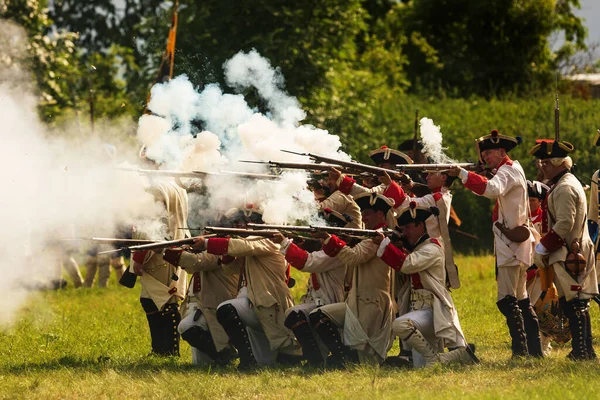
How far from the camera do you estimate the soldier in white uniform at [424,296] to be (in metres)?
9.66

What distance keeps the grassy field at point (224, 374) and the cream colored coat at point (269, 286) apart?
0.52 metres

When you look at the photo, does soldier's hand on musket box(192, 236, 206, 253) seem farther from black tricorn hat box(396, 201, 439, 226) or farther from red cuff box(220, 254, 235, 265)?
black tricorn hat box(396, 201, 439, 226)

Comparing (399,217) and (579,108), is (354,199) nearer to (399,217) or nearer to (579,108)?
(399,217)

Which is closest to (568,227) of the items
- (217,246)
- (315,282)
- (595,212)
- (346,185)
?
(595,212)

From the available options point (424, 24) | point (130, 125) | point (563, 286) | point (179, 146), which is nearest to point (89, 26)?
point (424, 24)

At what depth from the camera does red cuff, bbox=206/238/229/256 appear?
10.2 m

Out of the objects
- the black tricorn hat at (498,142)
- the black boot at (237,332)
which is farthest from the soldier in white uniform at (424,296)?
the black boot at (237,332)

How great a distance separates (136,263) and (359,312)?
246cm

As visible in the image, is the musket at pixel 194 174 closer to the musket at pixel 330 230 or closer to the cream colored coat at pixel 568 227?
the musket at pixel 330 230

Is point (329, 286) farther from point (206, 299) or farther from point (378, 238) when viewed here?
point (206, 299)

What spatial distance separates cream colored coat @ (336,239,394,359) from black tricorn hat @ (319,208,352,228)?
0.34 m

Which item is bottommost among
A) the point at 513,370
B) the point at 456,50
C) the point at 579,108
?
the point at 513,370

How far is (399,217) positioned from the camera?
984 cm

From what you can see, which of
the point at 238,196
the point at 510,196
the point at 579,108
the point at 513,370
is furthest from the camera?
the point at 579,108
